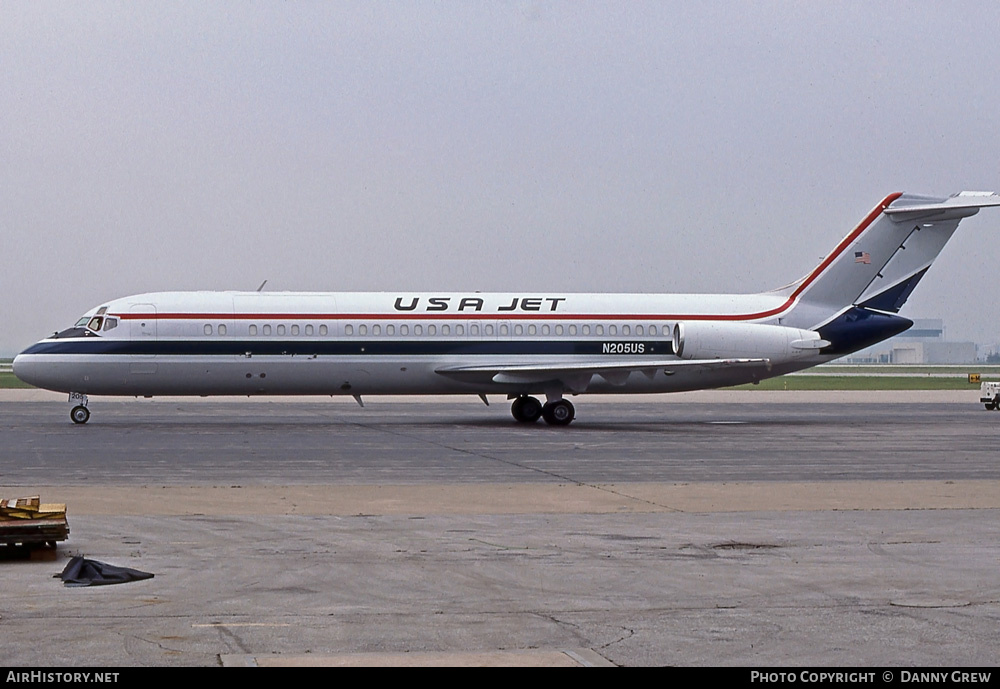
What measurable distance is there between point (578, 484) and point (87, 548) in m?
8.44

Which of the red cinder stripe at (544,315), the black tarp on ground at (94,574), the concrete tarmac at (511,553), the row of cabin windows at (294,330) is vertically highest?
the red cinder stripe at (544,315)

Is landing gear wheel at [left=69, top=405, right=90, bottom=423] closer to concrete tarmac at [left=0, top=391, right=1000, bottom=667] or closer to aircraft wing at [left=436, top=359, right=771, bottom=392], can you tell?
concrete tarmac at [left=0, top=391, right=1000, bottom=667]

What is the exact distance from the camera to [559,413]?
34.1 metres

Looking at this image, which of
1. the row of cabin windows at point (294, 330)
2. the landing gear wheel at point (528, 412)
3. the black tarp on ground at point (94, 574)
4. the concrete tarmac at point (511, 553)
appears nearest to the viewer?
the concrete tarmac at point (511, 553)

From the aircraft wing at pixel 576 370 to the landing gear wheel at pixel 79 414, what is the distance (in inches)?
373

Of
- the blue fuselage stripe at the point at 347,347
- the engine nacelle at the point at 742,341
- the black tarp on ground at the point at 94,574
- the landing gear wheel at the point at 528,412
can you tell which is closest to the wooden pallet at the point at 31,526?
the black tarp on ground at the point at 94,574

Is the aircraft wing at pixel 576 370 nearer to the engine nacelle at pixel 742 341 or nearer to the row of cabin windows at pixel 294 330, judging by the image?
the engine nacelle at pixel 742 341

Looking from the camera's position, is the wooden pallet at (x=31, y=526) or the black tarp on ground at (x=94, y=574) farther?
the wooden pallet at (x=31, y=526)

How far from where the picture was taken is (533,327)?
115ft

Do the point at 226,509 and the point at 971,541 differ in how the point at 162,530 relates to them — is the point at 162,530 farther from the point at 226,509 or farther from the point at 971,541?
the point at 971,541

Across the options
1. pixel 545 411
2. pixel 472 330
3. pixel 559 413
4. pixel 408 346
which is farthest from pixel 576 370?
pixel 408 346

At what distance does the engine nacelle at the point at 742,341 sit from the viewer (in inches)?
1374
